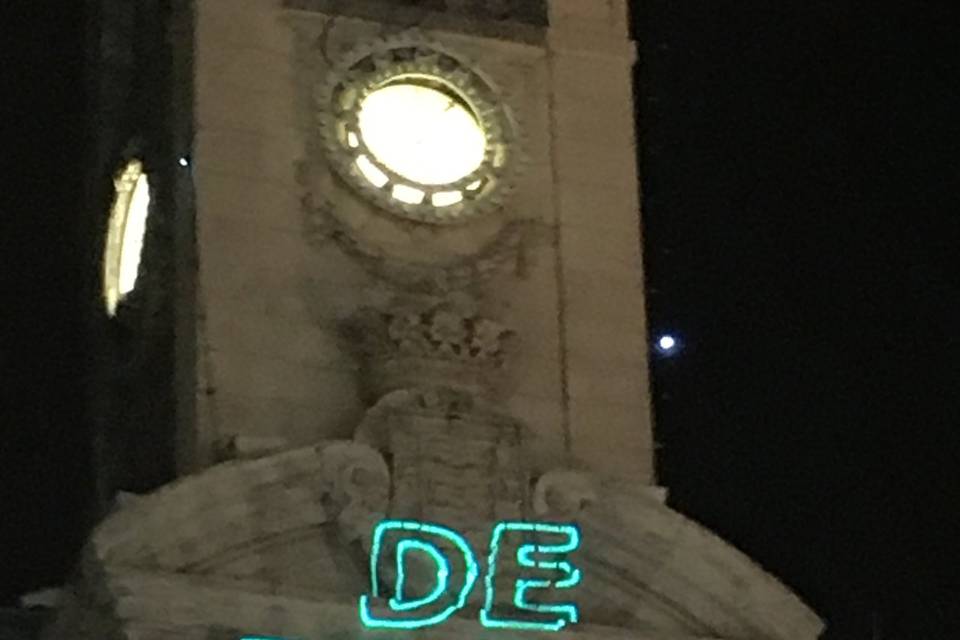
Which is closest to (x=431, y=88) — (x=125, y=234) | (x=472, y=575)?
(x=125, y=234)

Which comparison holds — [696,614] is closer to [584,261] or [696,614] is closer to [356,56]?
[584,261]

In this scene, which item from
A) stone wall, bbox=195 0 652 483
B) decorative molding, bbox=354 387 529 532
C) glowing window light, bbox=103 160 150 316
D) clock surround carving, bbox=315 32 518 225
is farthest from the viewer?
glowing window light, bbox=103 160 150 316

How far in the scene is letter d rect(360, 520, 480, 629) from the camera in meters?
14.9

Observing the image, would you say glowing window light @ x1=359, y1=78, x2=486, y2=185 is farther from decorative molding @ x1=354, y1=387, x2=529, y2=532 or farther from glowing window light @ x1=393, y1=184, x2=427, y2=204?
decorative molding @ x1=354, y1=387, x2=529, y2=532

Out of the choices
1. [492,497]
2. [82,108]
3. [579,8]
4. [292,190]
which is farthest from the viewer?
[82,108]

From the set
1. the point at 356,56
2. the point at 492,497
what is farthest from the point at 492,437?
the point at 356,56

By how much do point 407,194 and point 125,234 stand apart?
7.53 ft

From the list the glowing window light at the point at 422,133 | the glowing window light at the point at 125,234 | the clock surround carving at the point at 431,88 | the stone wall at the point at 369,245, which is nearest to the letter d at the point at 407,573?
the stone wall at the point at 369,245

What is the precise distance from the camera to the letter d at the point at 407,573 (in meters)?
→ 14.9

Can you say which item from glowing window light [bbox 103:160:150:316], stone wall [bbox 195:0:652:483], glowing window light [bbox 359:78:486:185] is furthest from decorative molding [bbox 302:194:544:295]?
glowing window light [bbox 103:160:150:316]

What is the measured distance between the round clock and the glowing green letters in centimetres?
223

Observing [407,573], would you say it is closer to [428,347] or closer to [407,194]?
[428,347]

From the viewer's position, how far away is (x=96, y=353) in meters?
18.6

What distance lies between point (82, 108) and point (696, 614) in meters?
6.55
